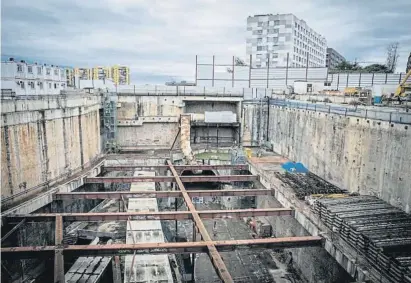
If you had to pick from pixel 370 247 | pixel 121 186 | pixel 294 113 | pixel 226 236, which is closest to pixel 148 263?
pixel 370 247

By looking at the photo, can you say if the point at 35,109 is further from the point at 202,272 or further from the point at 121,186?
the point at 202,272

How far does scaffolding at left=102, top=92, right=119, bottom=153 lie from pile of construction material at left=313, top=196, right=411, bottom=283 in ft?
63.8

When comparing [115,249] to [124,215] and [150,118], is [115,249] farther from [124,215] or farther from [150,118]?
[150,118]

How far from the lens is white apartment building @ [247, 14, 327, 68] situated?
2148 inches

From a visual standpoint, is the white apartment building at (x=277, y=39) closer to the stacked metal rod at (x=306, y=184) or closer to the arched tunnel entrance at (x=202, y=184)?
the arched tunnel entrance at (x=202, y=184)

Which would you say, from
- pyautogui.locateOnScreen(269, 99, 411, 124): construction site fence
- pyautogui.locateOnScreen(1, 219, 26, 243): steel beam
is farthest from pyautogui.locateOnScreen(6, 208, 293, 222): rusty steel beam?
pyautogui.locateOnScreen(269, 99, 411, 124): construction site fence

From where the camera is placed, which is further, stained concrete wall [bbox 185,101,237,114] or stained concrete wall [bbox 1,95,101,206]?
stained concrete wall [bbox 185,101,237,114]

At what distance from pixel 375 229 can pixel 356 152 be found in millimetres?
5974

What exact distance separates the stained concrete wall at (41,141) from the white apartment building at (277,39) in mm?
38908

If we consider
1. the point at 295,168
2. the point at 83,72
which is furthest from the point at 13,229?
the point at 83,72

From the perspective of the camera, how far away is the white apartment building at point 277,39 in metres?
54.6

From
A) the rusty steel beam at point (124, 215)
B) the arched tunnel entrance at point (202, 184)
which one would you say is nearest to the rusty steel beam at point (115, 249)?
the rusty steel beam at point (124, 215)

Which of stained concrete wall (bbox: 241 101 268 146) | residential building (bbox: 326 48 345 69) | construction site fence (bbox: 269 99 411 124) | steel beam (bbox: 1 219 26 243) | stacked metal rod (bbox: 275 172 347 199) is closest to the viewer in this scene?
steel beam (bbox: 1 219 26 243)

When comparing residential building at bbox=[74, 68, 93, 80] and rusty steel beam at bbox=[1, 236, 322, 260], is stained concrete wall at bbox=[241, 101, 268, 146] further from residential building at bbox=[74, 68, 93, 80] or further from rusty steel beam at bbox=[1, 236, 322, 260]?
residential building at bbox=[74, 68, 93, 80]
